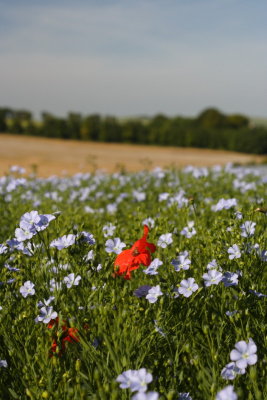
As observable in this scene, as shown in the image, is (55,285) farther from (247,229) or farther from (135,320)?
(247,229)

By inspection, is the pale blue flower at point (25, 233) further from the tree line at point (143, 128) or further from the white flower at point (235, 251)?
the tree line at point (143, 128)

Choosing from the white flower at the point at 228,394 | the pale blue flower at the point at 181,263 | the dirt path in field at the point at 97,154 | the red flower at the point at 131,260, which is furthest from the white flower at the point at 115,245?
the dirt path in field at the point at 97,154

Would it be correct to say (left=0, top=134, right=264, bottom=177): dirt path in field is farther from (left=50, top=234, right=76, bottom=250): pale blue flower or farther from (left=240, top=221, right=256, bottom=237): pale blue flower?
(left=50, top=234, right=76, bottom=250): pale blue flower

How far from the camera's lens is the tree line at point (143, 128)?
105ft

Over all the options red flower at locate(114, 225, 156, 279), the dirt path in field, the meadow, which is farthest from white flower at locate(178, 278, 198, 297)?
the dirt path in field

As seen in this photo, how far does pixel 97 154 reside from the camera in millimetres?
27156

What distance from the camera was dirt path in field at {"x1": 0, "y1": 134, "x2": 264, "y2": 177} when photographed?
70.2 ft

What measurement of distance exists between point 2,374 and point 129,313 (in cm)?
72

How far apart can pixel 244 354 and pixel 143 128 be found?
32.4 m

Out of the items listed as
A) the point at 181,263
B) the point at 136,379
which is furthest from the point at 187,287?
the point at 136,379

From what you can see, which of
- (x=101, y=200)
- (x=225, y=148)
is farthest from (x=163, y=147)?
(x=101, y=200)

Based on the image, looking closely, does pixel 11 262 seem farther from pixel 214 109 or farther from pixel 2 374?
pixel 214 109

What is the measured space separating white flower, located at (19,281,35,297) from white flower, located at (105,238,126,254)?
535mm

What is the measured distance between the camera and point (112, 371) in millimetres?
2264
